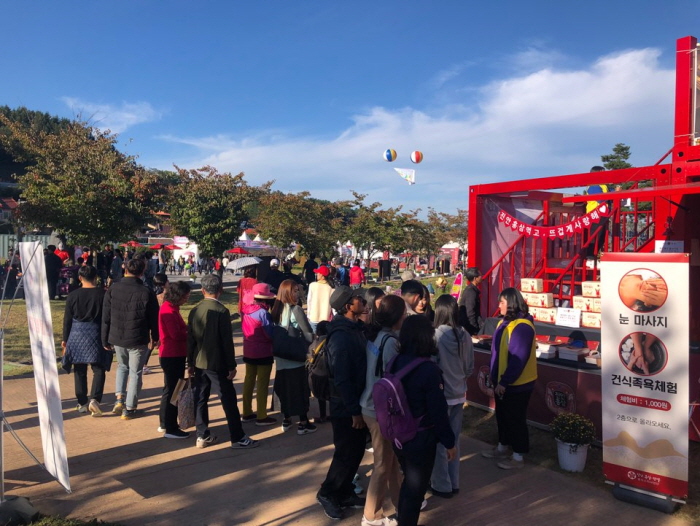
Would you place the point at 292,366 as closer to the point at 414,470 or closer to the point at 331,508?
the point at 331,508

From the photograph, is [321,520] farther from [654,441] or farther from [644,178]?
[644,178]

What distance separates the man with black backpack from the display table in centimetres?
251

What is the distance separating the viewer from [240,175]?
2556 centimetres

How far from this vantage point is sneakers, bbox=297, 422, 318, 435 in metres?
5.40

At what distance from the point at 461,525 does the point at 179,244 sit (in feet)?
130

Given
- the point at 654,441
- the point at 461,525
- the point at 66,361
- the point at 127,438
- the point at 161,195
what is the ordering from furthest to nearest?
the point at 161,195, the point at 66,361, the point at 127,438, the point at 654,441, the point at 461,525

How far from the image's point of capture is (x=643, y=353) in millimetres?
3854

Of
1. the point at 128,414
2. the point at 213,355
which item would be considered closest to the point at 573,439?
the point at 213,355

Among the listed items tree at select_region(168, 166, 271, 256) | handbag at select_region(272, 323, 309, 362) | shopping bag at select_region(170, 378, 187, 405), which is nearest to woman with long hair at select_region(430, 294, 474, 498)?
handbag at select_region(272, 323, 309, 362)

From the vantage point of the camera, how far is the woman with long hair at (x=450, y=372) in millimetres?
3975

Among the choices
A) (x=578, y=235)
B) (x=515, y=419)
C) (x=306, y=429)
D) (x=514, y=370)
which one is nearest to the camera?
(x=514, y=370)

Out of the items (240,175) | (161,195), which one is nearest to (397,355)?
(161,195)

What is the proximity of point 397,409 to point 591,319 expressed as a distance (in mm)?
4334

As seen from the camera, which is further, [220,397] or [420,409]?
[220,397]
